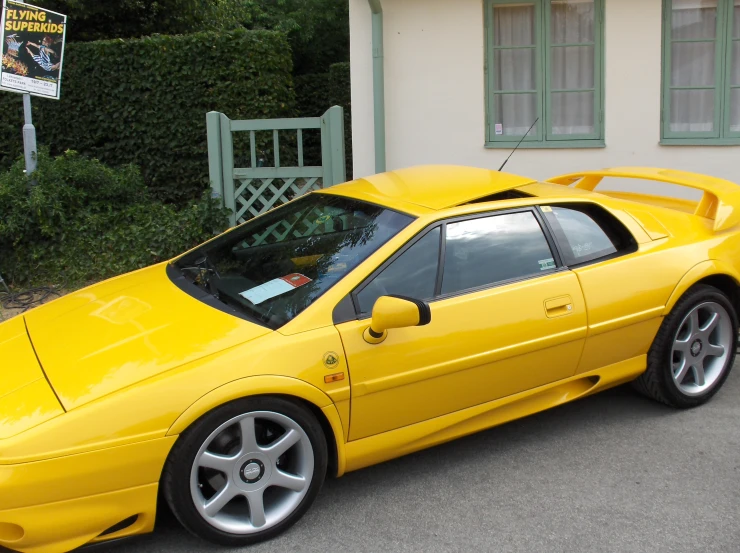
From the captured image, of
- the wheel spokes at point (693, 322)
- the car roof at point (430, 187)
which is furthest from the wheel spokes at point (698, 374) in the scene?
the car roof at point (430, 187)

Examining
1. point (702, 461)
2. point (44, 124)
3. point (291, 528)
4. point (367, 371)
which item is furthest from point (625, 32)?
point (44, 124)

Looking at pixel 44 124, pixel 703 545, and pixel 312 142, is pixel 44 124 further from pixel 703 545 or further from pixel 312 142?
pixel 703 545

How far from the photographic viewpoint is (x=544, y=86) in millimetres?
8336

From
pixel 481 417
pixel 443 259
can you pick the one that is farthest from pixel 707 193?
pixel 481 417

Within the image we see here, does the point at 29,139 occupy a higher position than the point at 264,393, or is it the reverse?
the point at 29,139

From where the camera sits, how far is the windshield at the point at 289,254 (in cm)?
362

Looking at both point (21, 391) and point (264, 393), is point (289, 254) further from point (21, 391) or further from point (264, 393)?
point (21, 391)

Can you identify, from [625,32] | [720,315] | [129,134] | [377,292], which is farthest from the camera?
[129,134]

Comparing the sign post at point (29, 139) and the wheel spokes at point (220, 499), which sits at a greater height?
the sign post at point (29, 139)

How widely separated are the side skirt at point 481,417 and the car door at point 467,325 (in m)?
0.04

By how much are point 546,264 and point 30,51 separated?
628cm

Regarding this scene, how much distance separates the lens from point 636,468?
3938 millimetres

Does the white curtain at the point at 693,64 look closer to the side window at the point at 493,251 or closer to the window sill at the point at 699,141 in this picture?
the window sill at the point at 699,141

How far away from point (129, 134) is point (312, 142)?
3.91 m
